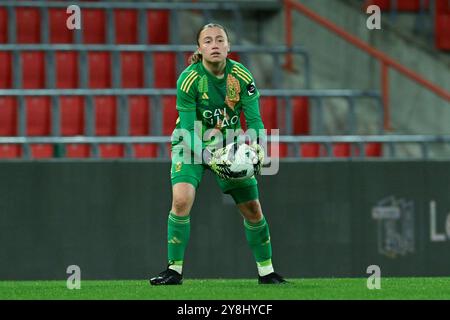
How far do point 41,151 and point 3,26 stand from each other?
2.23 m

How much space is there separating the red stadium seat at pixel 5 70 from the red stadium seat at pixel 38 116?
0.64 meters

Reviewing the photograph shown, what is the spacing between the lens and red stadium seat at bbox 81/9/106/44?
14.3 metres

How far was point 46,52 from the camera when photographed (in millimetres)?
13555

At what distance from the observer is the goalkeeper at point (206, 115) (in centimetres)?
840

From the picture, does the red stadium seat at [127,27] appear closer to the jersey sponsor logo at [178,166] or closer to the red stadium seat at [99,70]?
the red stadium seat at [99,70]

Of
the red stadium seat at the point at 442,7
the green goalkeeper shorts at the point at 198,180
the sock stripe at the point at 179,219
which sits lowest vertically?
the sock stripe at the point at 179,219

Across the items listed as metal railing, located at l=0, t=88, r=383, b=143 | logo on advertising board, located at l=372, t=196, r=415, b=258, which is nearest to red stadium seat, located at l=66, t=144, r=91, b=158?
metal railing, located at l=0, t=88, r=383, b=143

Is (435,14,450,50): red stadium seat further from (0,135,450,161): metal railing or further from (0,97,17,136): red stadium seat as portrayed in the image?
(0,97,17,136): red stadium seat

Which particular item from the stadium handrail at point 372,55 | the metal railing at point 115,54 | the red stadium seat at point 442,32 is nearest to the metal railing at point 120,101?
the metal railing at point 115,54

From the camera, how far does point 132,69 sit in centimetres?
1391

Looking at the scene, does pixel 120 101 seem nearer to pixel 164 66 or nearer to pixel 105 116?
pixel 105 116

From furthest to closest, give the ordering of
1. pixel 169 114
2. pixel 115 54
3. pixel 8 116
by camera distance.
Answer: pixel 115 54, pixel 169 114, pixel 8 116


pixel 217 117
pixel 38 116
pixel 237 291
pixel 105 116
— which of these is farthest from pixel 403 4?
pixel 237 291
